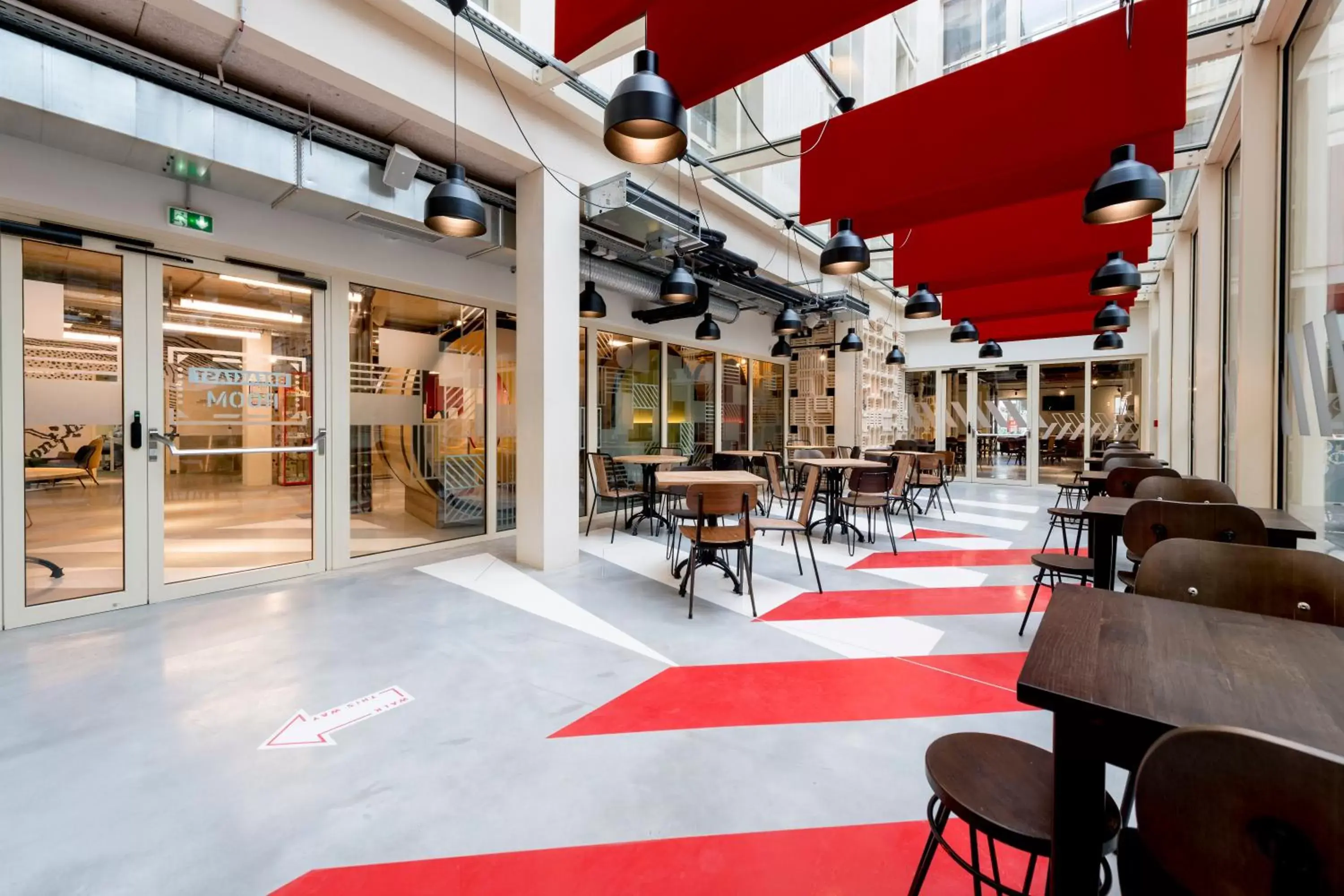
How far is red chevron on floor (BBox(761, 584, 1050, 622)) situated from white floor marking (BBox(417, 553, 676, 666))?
1.06 metres

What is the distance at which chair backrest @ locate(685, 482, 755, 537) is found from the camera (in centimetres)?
415

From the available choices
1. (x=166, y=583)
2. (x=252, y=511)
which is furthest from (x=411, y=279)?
(x=166, y=583)

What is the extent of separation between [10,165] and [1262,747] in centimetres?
614

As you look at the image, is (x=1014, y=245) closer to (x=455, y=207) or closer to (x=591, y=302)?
(x=591, y=302)

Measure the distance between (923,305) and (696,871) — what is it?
5631mm

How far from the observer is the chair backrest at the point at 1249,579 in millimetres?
1624

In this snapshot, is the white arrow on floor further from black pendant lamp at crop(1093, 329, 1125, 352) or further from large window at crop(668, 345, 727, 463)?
black pendant lamp at crop(1093, 329, 1125, 352)

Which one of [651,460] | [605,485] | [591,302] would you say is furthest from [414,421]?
[651,460]

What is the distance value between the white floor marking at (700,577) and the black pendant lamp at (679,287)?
2.61 metres

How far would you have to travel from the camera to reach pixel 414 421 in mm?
5980

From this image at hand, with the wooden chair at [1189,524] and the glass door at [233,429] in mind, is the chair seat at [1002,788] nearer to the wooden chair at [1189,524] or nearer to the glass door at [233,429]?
the wooden chair at [1189,524]

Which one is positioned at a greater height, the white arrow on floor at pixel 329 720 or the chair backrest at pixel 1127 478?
the chair backrest at pixel 1127 478

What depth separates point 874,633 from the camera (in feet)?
12.2

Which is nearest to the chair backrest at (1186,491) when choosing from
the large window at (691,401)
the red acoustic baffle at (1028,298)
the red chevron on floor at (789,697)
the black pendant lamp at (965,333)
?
the red chevron on floor at (789,697)
